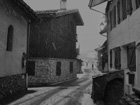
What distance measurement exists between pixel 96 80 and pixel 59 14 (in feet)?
38.4

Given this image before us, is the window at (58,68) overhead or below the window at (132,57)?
below

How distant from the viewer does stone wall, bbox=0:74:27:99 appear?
867 cm

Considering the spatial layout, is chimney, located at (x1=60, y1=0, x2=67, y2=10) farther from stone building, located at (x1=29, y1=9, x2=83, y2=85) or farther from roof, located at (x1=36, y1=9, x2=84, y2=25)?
stone building, located at (x1=29, y1=9, x2=83, y2=85)

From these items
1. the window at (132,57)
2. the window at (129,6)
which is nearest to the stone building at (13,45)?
the window at (129,6)

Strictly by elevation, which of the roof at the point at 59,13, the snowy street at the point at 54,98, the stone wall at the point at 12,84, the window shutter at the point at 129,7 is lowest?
the snowy street at the point at 54,98

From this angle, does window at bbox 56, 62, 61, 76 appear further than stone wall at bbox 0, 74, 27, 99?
Yes

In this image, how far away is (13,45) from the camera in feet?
32.8

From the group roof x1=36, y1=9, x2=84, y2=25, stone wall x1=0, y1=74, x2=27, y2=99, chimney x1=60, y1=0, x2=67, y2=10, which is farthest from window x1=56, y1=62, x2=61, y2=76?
chimney x1=60, y1=0, x2=67, y2=10

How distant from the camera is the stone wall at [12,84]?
28.5ft

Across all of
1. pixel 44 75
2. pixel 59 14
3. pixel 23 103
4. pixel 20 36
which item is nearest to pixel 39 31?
pixel 59 14

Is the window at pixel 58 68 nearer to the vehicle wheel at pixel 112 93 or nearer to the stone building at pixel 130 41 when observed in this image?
the stone building at pixel 130 41

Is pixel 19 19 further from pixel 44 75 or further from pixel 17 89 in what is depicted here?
pixel 44 75

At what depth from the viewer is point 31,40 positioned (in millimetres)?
17469

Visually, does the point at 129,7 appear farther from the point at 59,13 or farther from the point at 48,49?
the point at 48,49
